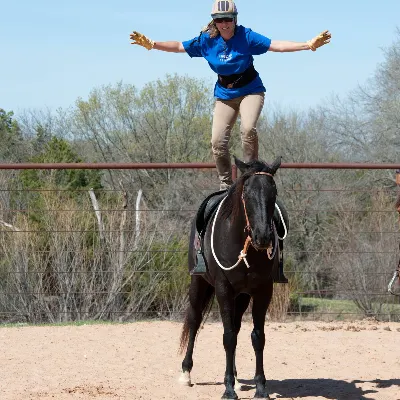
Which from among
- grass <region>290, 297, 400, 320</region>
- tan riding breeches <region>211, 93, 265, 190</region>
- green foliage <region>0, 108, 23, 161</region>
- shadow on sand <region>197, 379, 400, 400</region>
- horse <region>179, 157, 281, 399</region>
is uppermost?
green foliage <region>0, 108, 23, 161</region>

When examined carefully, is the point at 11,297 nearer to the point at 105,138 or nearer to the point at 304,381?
the point at 304,381

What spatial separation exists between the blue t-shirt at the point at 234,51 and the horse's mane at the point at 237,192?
102 centimetres

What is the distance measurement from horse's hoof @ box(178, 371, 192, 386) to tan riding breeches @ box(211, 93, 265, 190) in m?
1.67

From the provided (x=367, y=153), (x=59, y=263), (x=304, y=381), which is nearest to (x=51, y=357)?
(x=304, y=381)

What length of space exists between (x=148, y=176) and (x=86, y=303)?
783 inches

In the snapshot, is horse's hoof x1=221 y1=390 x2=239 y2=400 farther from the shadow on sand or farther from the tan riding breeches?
the tan riding breeches

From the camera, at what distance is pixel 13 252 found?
13.2 m

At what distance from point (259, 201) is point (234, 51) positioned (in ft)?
5.22

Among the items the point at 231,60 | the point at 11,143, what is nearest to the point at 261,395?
the point at 231,60

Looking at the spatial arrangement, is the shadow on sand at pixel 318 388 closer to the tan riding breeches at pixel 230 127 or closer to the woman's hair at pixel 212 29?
the tan riding breeches at pixel 230 127

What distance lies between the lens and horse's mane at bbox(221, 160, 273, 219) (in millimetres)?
6164

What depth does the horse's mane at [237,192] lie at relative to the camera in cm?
616

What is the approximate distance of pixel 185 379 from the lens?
721cm

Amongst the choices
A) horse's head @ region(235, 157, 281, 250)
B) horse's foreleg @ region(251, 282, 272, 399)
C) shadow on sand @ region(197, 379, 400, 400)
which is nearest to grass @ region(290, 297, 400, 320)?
shadow on sand @ region(197, 379, 400, 400)
